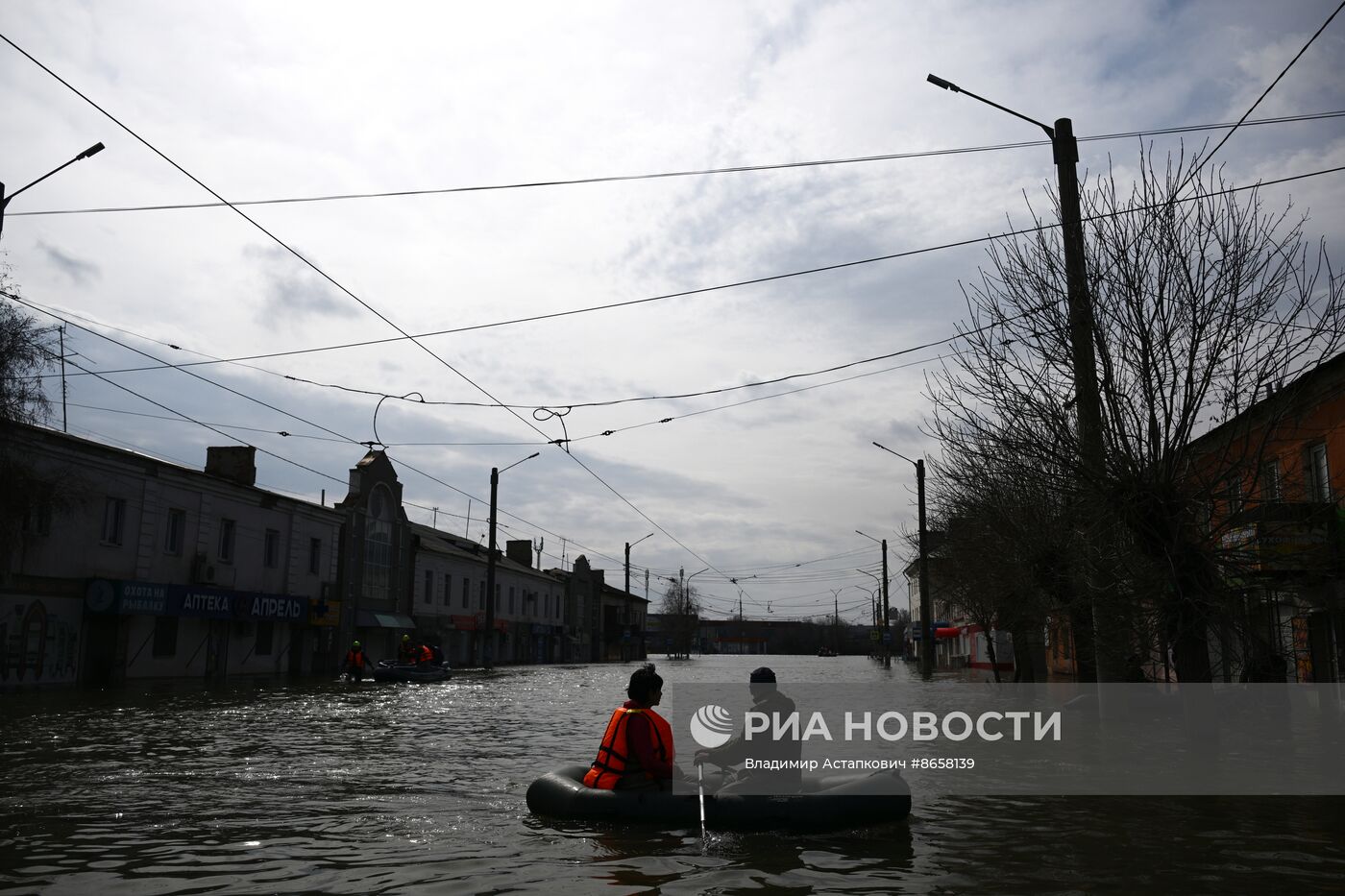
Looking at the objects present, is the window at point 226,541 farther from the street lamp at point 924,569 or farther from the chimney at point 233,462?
the street lamp at point 924,569

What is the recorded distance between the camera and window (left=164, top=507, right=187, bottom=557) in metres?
33.3

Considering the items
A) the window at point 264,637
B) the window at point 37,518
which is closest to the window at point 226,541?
the window at point 264,637

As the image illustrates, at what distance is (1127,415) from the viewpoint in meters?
14.2

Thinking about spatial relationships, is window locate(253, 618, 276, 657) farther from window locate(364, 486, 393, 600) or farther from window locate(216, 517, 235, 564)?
window locate(364, 486, 393, 600)

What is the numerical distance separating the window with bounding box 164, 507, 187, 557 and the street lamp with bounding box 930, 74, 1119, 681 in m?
27.9

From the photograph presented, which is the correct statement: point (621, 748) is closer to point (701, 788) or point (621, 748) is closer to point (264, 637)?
point (701, 788)

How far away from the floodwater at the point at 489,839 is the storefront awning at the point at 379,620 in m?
31.1

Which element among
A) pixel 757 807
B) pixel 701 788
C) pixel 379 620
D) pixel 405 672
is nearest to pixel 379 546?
pixel 379 620

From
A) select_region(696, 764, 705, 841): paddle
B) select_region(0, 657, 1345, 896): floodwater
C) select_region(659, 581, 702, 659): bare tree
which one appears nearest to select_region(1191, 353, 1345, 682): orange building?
select_region(0, 657, 1345, 896): floodwater

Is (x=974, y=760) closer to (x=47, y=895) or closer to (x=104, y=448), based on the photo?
(x=47, y=895)

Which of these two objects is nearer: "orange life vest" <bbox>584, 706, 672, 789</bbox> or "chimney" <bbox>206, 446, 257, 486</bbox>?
"orange life vest" <bbox>584, 706, 672, 789</bbox>

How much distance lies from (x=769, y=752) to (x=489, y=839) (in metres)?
2.56

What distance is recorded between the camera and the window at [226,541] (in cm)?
3609

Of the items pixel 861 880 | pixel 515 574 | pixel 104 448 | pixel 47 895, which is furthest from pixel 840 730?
pixel 515 574
